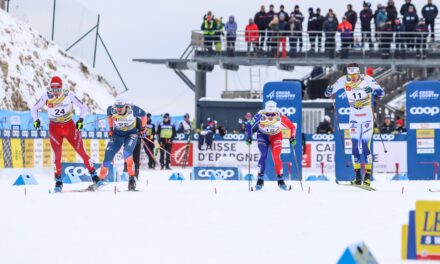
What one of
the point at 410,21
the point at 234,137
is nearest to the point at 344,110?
the point at 234,137

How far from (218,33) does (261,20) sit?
3.42 metres

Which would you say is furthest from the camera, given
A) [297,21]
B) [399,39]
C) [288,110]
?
[399,39]

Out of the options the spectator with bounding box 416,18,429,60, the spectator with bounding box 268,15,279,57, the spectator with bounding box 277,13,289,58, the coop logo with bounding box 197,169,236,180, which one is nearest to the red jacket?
the spectator with bounding box 268,15,279,57

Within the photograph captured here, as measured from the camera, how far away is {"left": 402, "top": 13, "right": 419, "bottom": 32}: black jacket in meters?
37.7

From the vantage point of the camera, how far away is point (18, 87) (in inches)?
1421

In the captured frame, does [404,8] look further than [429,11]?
No

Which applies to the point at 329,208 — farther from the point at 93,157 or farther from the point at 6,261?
the point at 93,157

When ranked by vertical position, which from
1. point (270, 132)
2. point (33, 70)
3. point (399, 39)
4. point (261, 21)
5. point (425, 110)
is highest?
point (261, 21)

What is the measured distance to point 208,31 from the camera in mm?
41656

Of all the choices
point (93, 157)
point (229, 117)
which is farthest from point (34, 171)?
point (229, 117)

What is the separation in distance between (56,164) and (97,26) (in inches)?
818

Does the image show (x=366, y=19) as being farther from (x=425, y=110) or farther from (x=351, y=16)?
(x=425, y=110)

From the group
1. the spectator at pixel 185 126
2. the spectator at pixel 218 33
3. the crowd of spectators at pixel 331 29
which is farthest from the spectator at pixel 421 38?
the spectator at pixel 185 126

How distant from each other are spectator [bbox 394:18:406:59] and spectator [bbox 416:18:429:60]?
56cm
